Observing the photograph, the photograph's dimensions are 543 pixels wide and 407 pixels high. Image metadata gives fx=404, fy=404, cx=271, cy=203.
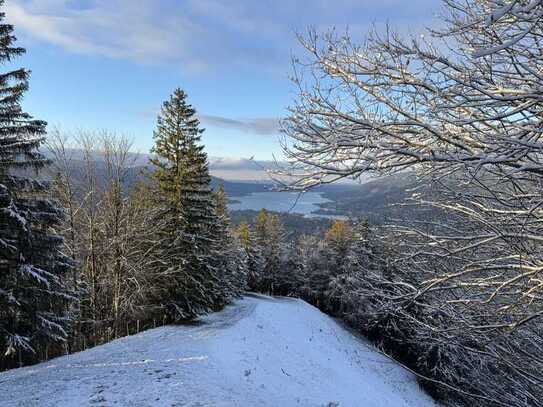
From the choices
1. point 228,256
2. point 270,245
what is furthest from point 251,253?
point 228,256

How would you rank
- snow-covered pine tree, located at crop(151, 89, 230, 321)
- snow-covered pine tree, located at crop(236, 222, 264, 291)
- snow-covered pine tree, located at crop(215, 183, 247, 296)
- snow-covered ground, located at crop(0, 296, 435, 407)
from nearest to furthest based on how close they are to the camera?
snow-covered ground, located at crop(0, 296, 435, 407)
snow-covered pine tree, located at crop(151, 89, 230, 321)
snow-covered pine tree, located at crop(215, 183, 247, 296)
snow-covered pine tree, located at crop(236, 222, 264, 291)

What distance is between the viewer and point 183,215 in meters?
19.4

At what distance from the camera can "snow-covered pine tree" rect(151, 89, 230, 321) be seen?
18797 millimetres

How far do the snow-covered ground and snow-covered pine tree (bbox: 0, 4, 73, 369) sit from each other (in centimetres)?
100

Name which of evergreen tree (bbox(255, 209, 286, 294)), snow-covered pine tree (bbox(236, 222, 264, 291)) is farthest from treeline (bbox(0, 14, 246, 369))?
evergreen tree (bbox(255, 209, 286, 294))

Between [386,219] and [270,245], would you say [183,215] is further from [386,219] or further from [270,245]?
[270,245]

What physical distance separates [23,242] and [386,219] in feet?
32.6

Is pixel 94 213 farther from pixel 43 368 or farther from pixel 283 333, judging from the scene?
pixel 283 333

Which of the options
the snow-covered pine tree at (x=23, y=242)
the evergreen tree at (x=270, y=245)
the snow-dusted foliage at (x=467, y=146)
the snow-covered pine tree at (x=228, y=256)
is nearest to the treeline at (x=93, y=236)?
the snow-covered pine tree at (x=23, y=242)

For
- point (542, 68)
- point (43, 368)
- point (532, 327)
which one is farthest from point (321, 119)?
point (43, 368)

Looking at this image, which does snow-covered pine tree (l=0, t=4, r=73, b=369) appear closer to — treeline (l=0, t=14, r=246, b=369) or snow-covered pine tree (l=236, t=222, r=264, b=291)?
treeline (l=0, t=14, r=246, b=369)

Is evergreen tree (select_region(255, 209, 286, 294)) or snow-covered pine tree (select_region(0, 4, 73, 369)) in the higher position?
snow-covered pine tree (select_region(0, 4, 73, 369))

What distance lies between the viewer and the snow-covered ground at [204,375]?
304 inches

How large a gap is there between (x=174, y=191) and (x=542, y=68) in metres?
17.7
